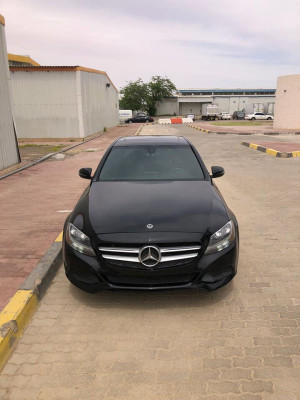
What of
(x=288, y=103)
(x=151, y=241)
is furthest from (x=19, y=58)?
(x=151, y=241)

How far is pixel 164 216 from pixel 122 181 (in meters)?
1.17

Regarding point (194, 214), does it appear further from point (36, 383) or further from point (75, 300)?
point (36, 383)

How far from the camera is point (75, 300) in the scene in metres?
3.50

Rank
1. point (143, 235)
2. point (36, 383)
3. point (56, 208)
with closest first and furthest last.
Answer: point (36, 383) < point (143, 235) < point (56, 208)

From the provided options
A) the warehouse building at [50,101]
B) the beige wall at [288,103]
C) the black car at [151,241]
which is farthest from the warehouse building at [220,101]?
the black car at [151,241]

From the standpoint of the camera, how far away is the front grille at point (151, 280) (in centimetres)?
310

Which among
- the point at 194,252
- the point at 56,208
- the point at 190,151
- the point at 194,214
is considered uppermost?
the point at 190,151

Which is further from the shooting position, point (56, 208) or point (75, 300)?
point (56, 208)

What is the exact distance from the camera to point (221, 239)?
128 inches

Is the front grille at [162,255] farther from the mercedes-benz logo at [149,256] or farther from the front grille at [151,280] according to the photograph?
the front grille at [151,280]

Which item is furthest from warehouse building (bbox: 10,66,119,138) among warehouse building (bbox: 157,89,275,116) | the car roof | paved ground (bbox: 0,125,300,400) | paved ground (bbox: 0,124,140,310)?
warehouse building (bbox: 157,89,275,116)

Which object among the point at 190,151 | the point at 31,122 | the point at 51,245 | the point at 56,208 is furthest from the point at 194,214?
the point at 31,122

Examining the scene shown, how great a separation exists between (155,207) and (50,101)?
62.8ft

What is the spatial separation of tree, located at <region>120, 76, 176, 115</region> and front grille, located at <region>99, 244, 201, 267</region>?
248 feet
